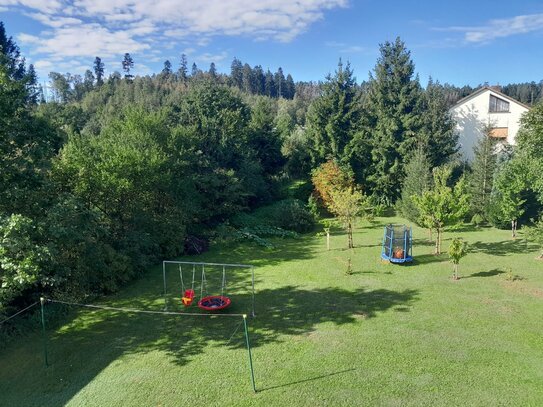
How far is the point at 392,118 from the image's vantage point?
108 ft

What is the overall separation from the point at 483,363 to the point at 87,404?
10.0 metres

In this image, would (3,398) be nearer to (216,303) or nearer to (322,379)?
(216,303)

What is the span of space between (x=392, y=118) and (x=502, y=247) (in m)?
15.5

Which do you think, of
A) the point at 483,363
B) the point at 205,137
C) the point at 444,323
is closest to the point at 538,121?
the point at 444,323

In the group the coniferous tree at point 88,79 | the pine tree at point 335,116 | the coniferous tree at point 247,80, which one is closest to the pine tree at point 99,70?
the coniferous tree at point 88,79

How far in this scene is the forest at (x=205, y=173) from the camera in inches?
521

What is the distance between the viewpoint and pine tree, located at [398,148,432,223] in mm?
28014

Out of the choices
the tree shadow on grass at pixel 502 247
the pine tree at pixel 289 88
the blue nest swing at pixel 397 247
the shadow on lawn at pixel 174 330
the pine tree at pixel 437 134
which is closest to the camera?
the shadow on lawn at pixel 174 330

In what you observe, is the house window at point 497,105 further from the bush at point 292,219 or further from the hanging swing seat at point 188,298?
the hanging swing seat at point 188,298

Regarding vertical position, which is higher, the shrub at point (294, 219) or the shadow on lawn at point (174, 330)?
the shrub at point (294, 219)

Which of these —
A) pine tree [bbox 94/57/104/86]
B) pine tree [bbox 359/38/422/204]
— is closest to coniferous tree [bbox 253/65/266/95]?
pine tree [bbox 94/57/104/86]

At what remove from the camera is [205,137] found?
2820cm

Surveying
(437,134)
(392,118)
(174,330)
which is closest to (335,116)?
(392,118)

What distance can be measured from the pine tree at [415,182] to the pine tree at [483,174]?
3.09m
